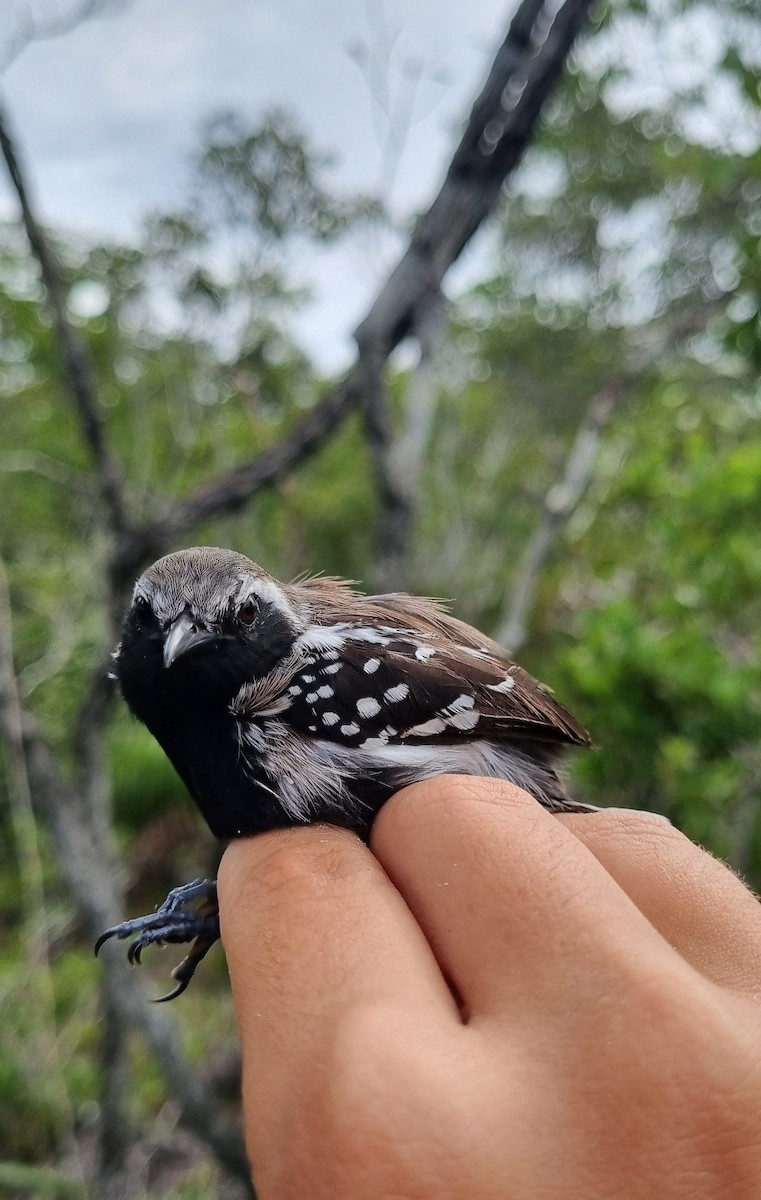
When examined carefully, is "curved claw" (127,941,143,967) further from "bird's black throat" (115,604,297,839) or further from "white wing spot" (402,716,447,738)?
"white wing spot" (402,716,447,738)

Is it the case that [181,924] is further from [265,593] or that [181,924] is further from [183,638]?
[265,593]

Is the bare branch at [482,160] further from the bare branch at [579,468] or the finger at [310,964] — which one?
the bare branch at [579,468]

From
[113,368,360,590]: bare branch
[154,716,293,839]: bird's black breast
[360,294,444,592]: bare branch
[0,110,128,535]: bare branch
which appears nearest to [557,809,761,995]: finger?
[154,716,293,839]: bird's black breast

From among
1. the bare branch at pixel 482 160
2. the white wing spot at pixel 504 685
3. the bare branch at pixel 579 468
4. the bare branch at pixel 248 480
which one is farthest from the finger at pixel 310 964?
the bare branch at pixel 579 468

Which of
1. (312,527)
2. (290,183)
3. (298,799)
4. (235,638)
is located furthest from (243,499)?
(312,527)

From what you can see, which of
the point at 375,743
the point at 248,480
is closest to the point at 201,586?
the point at 375,743
